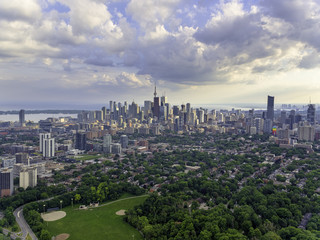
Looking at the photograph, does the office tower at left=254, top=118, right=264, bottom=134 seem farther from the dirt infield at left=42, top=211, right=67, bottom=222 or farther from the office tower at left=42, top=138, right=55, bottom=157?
the dirt infield at left=42, top=211, right=67, bottom=222

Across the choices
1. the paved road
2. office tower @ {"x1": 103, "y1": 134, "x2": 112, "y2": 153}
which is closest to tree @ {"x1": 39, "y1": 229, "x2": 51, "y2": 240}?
the paved road

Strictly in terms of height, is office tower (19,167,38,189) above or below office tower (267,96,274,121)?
below

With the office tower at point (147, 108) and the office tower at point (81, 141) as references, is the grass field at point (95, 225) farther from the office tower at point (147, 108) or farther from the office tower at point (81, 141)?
the office tower at point (147, 108)

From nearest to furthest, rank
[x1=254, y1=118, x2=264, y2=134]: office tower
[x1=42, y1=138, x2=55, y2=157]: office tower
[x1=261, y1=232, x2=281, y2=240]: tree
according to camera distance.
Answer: [x1=261, y1=232, x2=281, y2=240]: tree < [x1=42, y1=138, x2=55, y2=157]: office tower < [x1=254, y1=118, x2=264, y2=134]: office tower

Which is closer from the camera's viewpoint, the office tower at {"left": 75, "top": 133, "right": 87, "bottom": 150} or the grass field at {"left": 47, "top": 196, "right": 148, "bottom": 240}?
the grass field at {"left": 47, "top": 196, "right": 148, "bottom": 240}

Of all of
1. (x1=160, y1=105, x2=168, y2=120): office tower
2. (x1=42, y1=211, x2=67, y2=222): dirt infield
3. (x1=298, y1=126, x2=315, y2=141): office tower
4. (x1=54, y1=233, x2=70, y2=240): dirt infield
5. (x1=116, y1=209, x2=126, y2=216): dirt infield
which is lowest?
(x1=54, y1=233, x2=70, y2=240): dirt infield

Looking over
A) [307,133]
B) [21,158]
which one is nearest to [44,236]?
[21,158]

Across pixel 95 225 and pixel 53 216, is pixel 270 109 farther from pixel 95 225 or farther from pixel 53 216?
pixel 53 216
